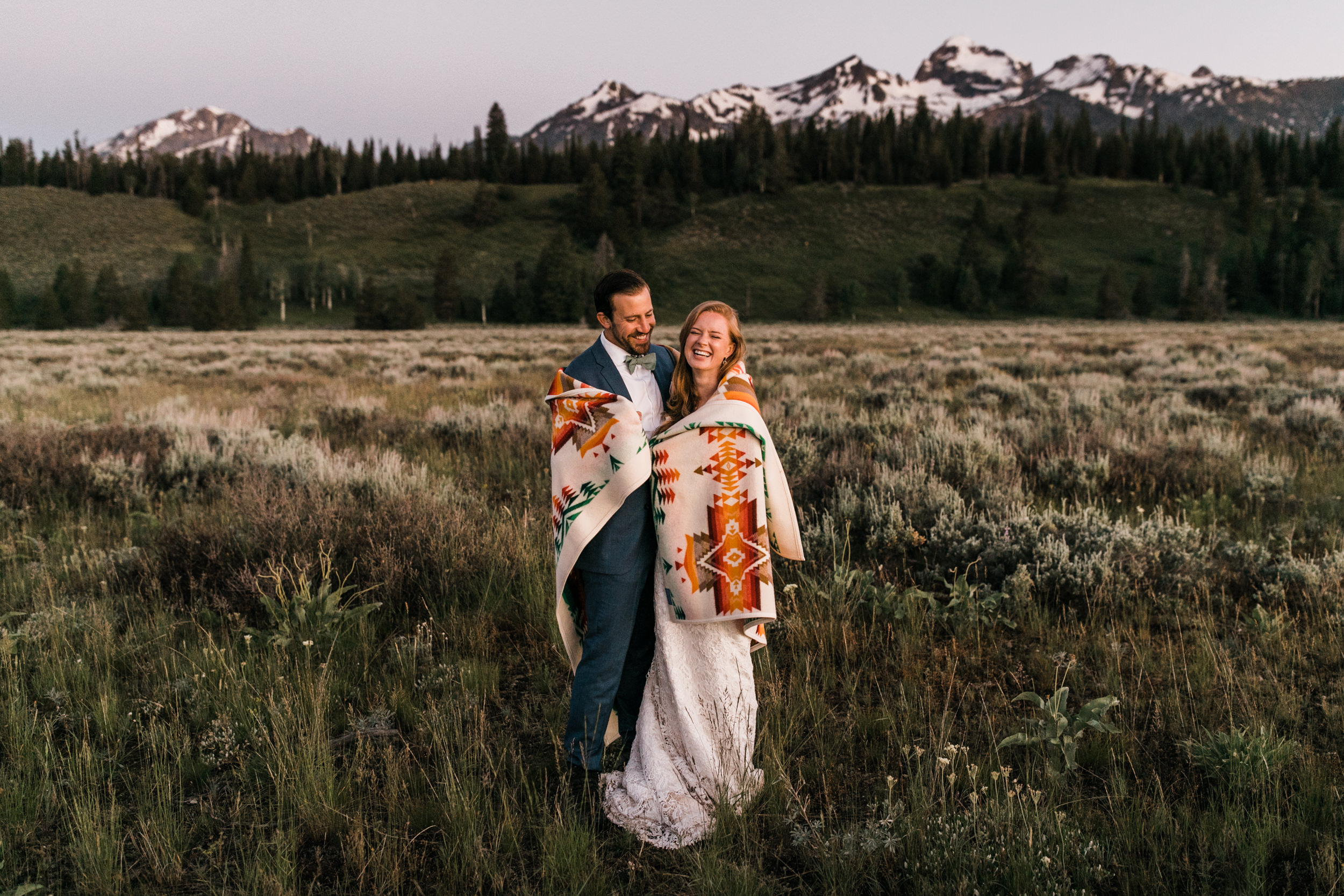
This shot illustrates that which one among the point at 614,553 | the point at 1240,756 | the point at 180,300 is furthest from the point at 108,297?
the point at 1240,756

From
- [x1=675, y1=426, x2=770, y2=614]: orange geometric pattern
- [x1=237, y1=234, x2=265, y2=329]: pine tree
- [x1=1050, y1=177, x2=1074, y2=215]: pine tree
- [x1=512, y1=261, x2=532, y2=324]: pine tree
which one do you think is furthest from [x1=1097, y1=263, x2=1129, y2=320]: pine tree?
[x1=237, y1=234, x2=265, y2=329]: pine tree

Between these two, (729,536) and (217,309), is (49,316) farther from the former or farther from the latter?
(729,536)

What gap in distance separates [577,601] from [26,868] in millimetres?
1857

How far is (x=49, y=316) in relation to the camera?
2445 inches

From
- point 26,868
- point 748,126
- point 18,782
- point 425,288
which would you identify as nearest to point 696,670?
point 26,868

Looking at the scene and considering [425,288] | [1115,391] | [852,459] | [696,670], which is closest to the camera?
[696,670]

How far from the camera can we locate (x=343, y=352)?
24.8 m

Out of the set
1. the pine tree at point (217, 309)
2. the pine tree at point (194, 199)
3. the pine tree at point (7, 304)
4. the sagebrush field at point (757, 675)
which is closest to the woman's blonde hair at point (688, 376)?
the sagebrush field at point (757, 675)

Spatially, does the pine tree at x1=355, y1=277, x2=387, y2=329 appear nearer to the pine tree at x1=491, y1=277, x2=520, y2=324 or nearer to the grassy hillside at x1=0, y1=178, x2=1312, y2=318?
the pine tree at x1=491, y1=277, x2=520, y2=324

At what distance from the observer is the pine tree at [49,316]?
204ft

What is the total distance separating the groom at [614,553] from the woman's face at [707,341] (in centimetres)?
16

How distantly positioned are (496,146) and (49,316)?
75.0m

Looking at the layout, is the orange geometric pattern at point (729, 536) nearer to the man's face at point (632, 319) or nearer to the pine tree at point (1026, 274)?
the man's face at point (632, 319)

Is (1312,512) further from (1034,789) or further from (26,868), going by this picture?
(26,868)
